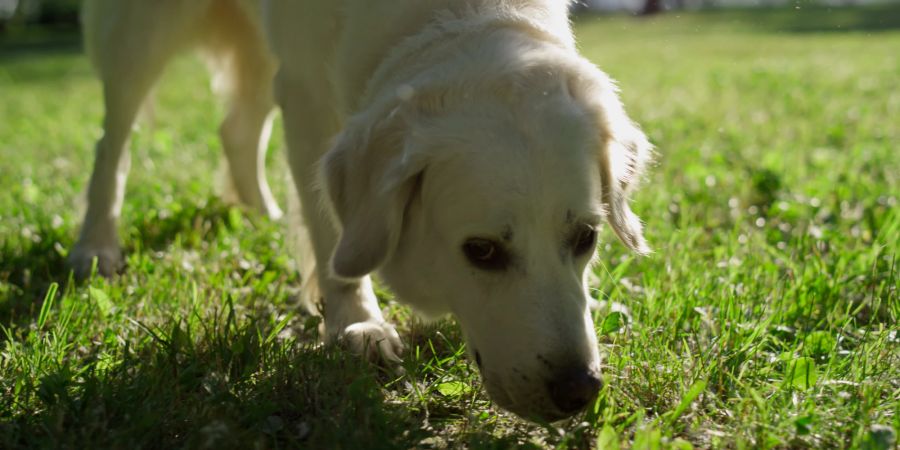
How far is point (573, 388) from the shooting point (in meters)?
2.02

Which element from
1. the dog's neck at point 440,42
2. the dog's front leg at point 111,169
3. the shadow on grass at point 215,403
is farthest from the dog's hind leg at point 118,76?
the dog's neck at point 440,42

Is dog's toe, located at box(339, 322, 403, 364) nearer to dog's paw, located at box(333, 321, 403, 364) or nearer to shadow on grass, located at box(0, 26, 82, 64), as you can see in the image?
dog's paw, located at box(333, 321, 403, 364)

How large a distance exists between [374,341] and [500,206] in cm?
76

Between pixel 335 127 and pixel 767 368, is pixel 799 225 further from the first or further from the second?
pixel 335 127

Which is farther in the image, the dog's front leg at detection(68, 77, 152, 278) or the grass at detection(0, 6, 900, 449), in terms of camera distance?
the dog's front leg at detection(68, 77, 152, 278)

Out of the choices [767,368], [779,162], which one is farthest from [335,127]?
[779,162]

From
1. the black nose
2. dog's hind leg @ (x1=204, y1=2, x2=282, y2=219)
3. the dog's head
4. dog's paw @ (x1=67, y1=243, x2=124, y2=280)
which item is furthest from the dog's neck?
dog's hind leg @ (x1=204, y1=2, x2=282, y2=219)

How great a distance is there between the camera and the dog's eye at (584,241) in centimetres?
226

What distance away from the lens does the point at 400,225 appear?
237 centimetres

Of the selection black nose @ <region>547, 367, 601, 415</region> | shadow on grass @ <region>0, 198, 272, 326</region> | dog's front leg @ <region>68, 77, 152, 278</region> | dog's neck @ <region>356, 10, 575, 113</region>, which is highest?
dog's neck @ <region>356, 10, 575, 113</region>

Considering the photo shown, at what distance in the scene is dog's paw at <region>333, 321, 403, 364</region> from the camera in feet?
8.61

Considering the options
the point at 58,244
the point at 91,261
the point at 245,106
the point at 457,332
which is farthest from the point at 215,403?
the point at 245,106

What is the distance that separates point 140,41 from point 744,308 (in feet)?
9.63

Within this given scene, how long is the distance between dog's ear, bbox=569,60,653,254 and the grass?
325mm
